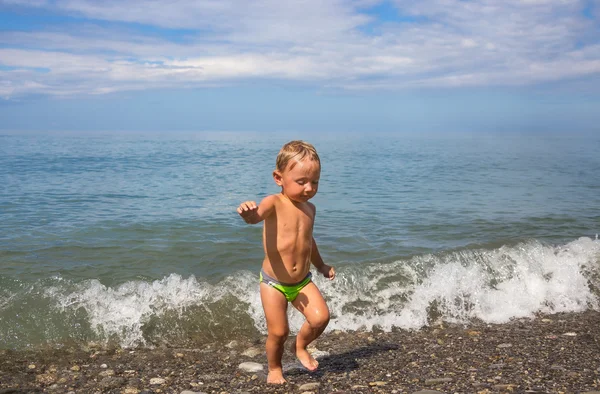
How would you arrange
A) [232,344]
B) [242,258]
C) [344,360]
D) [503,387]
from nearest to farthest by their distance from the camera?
1. [503,387]
2. [344,360]
3. [232,344]
4. [242,258]

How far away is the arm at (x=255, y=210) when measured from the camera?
3789 mm

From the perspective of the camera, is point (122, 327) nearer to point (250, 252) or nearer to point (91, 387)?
point (91, 387)

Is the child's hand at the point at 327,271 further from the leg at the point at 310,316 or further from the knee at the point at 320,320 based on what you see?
the knee at the point at 320,320

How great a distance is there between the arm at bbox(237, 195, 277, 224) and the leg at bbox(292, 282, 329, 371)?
2.22 ft

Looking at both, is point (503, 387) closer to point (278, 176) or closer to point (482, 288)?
point (278, 176)

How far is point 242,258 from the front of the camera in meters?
8.23

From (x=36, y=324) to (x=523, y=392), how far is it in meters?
4.51

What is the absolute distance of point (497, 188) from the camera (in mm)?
16797

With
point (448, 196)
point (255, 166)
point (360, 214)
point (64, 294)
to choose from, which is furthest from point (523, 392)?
point (255, 166)

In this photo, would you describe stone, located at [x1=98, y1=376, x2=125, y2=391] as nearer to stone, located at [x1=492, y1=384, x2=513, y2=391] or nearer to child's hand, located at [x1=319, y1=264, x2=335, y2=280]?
child's hand, located at [x1=319, y1=264, x2=335, y2=280]

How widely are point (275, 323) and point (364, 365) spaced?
953mm

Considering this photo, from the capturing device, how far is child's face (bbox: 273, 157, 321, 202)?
4.02 metres

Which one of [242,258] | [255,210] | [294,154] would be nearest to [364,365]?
[255,210]

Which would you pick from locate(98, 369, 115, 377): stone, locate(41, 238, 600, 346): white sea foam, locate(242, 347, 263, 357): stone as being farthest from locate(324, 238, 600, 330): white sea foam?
locate(98, 369, 115, 377): stone
